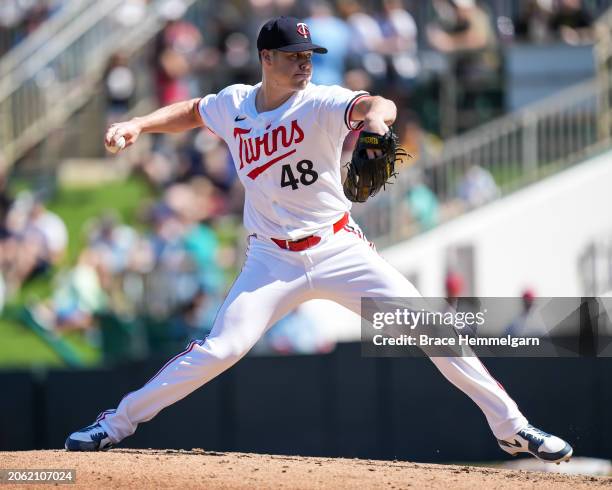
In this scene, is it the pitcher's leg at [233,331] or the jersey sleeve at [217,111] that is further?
the jersey sleeve at [217,111]

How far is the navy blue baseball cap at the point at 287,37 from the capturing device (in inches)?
291

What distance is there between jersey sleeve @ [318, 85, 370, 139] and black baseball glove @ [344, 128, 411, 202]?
0.67 feet

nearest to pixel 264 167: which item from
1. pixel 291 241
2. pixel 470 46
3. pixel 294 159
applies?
pixel 294 159

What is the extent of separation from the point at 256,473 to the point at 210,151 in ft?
30.6

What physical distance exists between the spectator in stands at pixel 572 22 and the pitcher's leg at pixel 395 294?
9.96m

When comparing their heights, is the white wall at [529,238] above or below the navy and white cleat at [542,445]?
above

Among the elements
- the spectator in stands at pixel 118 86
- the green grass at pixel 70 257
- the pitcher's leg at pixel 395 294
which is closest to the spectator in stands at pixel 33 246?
the green grass at pixel 70 257

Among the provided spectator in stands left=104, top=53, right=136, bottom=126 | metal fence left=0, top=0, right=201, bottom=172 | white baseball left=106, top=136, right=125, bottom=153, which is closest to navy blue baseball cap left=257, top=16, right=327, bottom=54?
white baseball left=106, top=136, right=125, bottom=153

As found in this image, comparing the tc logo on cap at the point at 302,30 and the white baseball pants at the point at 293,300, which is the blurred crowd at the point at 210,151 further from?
the tc logo on cap at the point at 302,30

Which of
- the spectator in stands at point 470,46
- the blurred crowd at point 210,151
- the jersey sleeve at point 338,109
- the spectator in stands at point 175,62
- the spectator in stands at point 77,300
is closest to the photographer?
the jersey sleeve at point 338,109

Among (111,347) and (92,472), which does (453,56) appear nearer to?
(111,347)

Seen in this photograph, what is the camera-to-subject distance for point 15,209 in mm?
16969

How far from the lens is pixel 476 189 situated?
1541 cm

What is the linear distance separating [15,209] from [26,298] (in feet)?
5.29
